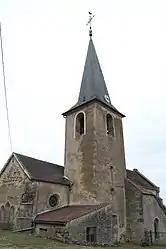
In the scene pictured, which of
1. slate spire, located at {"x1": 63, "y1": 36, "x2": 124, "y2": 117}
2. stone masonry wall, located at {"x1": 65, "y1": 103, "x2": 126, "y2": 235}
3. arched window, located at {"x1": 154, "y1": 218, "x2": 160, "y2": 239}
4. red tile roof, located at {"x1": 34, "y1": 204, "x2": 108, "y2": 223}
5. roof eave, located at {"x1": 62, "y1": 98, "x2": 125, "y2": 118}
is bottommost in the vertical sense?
arched window, located at {"x1": 154, "y1": 218, "x2": 160, "y2": 239}

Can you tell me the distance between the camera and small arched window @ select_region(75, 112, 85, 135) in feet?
80.3

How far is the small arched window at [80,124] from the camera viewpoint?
24470 millimetres

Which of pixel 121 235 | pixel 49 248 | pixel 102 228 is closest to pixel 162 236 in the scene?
pixel 121 235

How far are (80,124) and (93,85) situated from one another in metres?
4.51

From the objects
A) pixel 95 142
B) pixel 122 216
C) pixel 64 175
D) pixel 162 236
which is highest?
pixel 95 142

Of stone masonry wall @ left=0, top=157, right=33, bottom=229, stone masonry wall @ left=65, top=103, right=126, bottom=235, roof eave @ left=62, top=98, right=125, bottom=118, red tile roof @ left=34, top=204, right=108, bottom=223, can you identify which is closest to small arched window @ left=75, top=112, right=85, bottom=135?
stone masonry wall @ left=65, top=103, right=126, bottom=235

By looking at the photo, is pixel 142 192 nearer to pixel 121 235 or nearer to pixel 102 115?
pixel 121 235

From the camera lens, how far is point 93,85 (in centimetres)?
2609

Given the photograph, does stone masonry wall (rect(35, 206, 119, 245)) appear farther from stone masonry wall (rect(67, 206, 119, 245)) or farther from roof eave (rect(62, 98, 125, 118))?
roof eave (rect(62, 98, 125, 118))

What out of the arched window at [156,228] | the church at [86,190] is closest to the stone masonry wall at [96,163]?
the church at [86,190]

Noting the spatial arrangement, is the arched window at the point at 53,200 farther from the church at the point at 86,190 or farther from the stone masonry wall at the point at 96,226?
the stone masonry wall at the point at 96,226

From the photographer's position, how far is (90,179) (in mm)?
21094

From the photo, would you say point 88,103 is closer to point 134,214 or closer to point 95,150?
point 95,150

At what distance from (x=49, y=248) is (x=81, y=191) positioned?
31.3 ft
